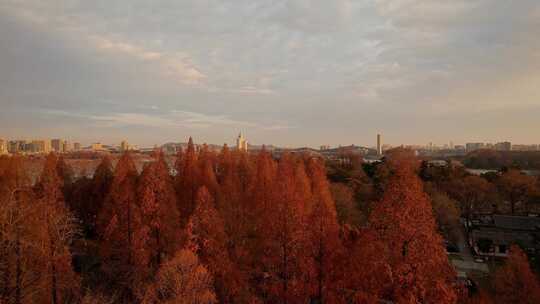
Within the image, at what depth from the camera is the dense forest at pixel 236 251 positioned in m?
8.40

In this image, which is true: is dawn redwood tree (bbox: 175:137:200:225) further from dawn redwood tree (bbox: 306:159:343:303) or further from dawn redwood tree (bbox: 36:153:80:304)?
dawn redwood tree (bbox: 306:159:343:303)

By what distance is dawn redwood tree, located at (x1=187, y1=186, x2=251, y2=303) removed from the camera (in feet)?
41.5

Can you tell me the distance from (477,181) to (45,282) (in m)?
33.4

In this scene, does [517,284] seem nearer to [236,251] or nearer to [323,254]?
[323,254]

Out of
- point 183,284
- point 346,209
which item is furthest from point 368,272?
point 346,209

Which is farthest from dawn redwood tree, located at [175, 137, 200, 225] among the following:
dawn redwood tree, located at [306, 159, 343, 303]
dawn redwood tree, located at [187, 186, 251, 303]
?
dawn redwood tree, located at [306, 159, 343, 303]

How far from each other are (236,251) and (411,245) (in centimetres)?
837

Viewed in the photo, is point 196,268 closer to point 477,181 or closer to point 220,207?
point 220,207

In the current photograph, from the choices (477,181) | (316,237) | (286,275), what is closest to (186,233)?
(286,275)

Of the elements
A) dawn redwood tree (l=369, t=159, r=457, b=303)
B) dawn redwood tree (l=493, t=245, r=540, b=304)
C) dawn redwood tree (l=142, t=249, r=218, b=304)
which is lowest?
dawn redwood tree (l=493, t=245, r=540, b=304)

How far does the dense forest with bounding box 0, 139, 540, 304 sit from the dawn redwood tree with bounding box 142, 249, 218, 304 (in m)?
0.04

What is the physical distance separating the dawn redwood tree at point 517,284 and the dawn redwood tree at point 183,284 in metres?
11.5

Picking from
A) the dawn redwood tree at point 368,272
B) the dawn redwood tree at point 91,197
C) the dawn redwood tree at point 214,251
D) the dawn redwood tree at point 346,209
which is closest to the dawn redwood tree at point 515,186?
the dawn redwood tree at point 346,209

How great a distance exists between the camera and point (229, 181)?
21.3 meters
